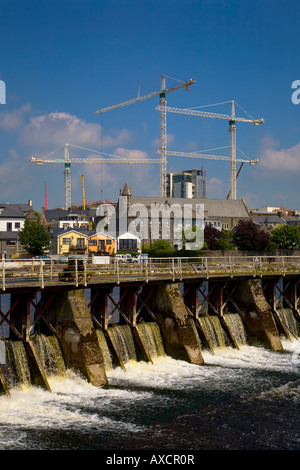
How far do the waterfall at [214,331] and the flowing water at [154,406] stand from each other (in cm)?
367

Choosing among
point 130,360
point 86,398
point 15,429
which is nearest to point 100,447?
point 15,429

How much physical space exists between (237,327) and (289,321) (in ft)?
26.7

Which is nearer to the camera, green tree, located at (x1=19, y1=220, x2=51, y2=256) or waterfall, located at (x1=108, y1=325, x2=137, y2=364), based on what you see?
waterfall, located at (x1=108, y1=325, x2=137, y2=364)

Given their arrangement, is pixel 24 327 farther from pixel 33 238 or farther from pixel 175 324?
pixel 33 238

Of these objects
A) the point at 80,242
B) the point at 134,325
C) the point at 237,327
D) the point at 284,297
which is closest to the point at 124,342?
the point at 134,325

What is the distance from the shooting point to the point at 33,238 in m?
117

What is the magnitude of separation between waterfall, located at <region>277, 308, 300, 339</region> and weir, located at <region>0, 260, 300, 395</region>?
103mm

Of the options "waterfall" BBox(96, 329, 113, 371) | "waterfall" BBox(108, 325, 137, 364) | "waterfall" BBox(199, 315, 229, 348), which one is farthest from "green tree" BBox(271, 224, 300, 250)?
"waterfall" BBox(96, 329, 113, 371)

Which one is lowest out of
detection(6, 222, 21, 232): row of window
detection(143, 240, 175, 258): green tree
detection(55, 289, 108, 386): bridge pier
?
detection(55, 289, 108, 386): bridge pier

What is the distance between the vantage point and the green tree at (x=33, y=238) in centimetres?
11719

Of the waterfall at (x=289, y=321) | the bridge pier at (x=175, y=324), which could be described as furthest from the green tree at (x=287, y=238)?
the bridge pier at (x=175, y=324)

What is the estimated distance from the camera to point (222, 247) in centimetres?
14325

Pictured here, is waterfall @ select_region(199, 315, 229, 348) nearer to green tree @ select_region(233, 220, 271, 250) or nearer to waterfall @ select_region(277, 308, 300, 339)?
waterfall @ select_region(277, 308, 300, 339)

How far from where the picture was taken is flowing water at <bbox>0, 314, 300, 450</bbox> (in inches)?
943
